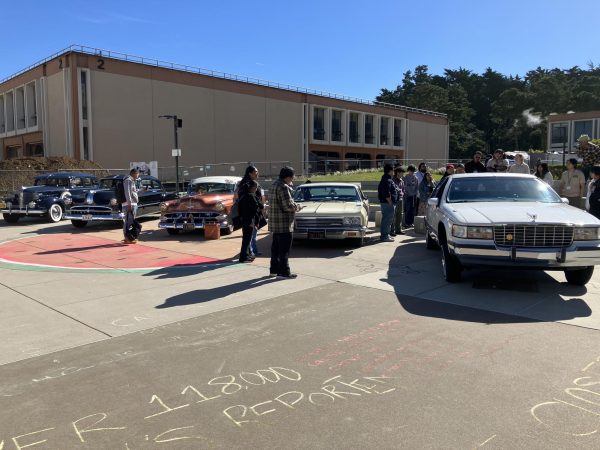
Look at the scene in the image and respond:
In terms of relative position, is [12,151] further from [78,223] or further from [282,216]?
[282,216]

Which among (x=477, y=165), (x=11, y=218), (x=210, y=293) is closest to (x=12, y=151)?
(x=11, y=218)

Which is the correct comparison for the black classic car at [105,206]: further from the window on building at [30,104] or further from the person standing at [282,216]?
the window on building at [30,104]

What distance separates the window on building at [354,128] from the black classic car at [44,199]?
1731 inches

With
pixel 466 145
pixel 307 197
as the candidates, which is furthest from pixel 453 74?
pixel 307 197

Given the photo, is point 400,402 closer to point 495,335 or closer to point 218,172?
point 495,335

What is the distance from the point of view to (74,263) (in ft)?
32.1

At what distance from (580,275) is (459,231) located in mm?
1856

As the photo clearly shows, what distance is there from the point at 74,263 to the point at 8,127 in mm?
41690

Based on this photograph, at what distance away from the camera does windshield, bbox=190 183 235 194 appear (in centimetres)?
1469

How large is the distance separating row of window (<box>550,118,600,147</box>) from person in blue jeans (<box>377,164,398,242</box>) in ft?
154

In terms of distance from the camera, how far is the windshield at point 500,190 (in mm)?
8242

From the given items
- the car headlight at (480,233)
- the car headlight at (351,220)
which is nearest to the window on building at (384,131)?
the car headlight at (351,220)

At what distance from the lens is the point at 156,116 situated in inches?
1532

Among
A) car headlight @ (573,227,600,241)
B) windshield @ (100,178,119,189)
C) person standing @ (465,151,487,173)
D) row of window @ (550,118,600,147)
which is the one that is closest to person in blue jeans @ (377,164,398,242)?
person standing @ (465,151,487,173)
